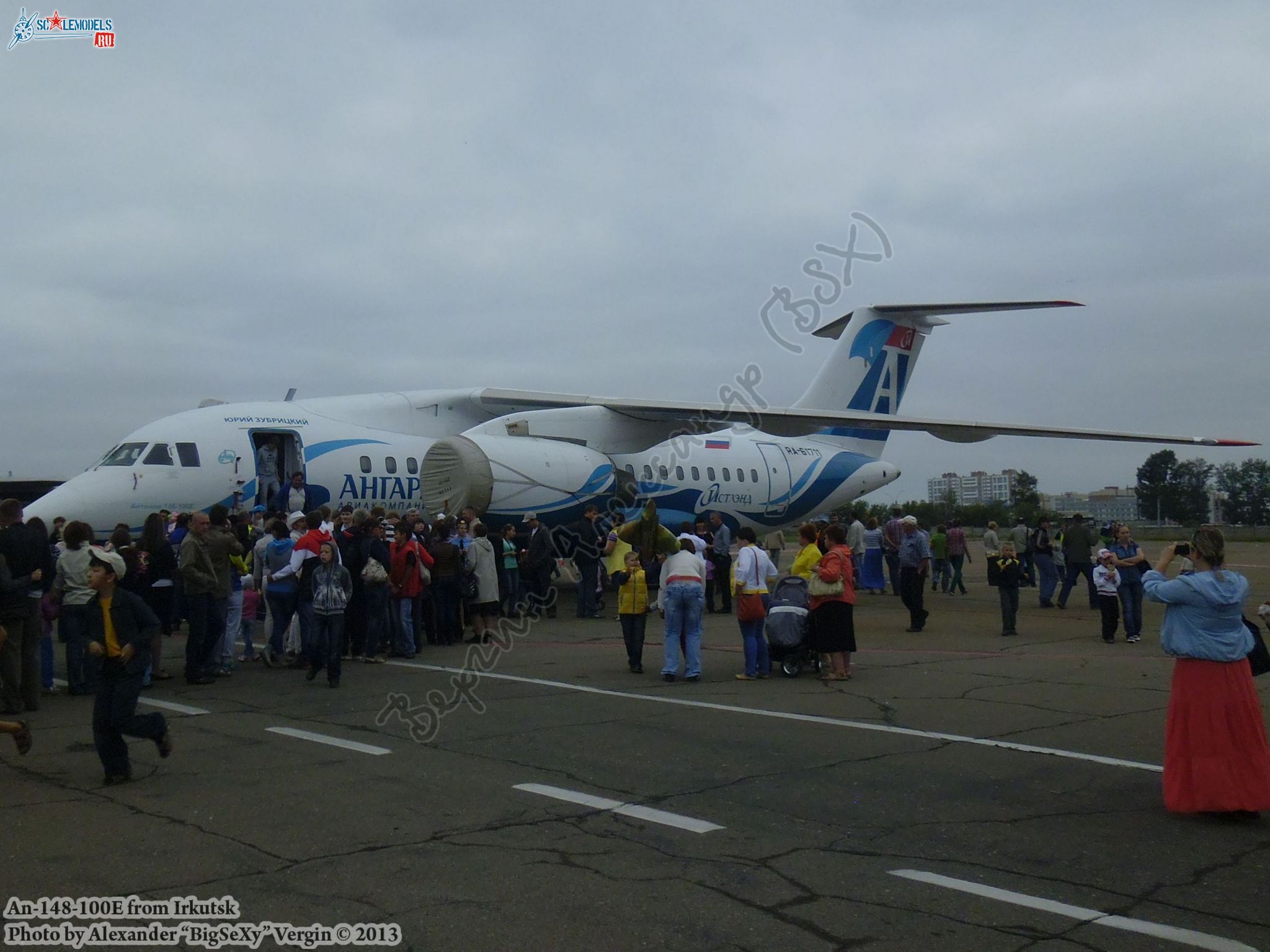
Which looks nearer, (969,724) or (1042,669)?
(969,724)

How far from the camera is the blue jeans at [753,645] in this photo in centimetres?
1184

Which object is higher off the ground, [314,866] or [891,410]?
[891,410]

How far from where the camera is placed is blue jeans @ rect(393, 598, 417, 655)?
13.6m

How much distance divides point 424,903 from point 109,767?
3288mm

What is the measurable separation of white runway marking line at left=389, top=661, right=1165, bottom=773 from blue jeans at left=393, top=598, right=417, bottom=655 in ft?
4.56

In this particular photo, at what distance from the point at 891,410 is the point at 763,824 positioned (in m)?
22.6

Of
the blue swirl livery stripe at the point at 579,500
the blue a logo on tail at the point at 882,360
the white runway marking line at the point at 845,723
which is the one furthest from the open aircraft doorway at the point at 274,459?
the blue a logo on tail at the point at 882,360

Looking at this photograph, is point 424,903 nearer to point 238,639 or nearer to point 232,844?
point 232,844

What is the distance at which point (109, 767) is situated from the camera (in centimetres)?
711

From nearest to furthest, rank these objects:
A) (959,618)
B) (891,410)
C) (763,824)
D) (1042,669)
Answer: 1. (763,824)
2. (1042,669)
3. (959,618)
4. (891,410)

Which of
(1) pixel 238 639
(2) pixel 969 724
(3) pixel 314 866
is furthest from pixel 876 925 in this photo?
(1) pixel 238 639

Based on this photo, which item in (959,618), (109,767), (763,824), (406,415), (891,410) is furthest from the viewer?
(891,410)

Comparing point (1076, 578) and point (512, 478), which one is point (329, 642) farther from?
point (1076, 578)

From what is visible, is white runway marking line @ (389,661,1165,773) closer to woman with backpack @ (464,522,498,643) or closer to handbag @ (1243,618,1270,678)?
handbag @ (1243,618,1270,678)
